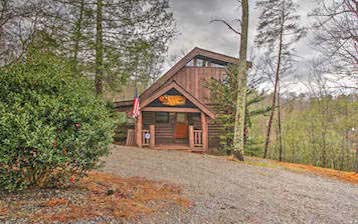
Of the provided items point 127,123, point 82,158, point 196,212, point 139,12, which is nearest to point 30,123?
point 82,158

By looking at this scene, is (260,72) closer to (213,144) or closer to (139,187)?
(213,144)

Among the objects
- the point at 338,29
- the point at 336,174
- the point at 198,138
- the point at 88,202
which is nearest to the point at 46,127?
the point at 88,202

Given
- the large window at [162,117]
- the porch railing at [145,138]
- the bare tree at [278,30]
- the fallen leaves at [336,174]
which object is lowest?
the fallen leaves at [336,174]

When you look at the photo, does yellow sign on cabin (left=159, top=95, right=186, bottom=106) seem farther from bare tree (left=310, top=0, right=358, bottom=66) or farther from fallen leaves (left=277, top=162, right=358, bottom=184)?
bare tree (left=310, top=0, right=358, bottom=66)

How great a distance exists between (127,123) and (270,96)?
9122 millimetres

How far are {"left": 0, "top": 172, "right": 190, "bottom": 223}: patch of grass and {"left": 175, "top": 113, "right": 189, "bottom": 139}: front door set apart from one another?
10459 millimetres

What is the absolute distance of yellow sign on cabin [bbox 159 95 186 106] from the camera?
41.2 ft

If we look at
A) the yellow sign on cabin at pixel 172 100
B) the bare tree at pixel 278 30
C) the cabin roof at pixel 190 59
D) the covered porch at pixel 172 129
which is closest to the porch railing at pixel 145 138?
the covered porch at pixel 172 129

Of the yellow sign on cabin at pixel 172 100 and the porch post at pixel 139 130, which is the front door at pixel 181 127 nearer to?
the yellow sign on cabin at pixel 172 100

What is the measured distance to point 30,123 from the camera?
3170 mm

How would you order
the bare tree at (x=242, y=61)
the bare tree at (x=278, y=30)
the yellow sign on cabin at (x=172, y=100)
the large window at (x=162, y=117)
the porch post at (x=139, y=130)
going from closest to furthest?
1. the bare tree at (x=242, y=61)
2. the porch post at (x=139, y=130)
3. the yellow sign on cabin at (x=172, y=100)
4. the bare tree at (x=278, y=30)
5. the large window at (x=162, y=117)

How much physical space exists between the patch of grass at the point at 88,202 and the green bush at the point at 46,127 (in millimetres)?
213

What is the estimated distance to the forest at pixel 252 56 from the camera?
6.06 meters

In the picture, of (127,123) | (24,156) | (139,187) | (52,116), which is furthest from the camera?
(127,123)
